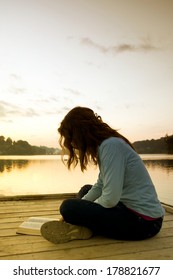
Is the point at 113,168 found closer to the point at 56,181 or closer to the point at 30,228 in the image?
the point at 30,228

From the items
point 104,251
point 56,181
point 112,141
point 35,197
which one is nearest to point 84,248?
point 104,251

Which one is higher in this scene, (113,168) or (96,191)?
(113,168)

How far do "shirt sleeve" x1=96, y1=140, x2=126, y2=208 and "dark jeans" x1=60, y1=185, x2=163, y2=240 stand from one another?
0.16 metres

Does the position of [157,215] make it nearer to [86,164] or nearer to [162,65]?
[86,164]

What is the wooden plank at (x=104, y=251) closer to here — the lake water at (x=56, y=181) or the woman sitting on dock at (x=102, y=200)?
the woman sitting on dock at (x=102, y=200)

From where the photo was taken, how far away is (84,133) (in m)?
2.09

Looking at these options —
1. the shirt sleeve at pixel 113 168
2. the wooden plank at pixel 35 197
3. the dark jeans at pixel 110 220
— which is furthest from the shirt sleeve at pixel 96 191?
the wooden plank at pixel 35 197

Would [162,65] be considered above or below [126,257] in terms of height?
above

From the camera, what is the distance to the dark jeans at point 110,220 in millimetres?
2125

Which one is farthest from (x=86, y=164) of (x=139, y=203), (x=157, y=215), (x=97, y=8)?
(x=97, y=8)

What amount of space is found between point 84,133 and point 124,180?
1.32 ft
